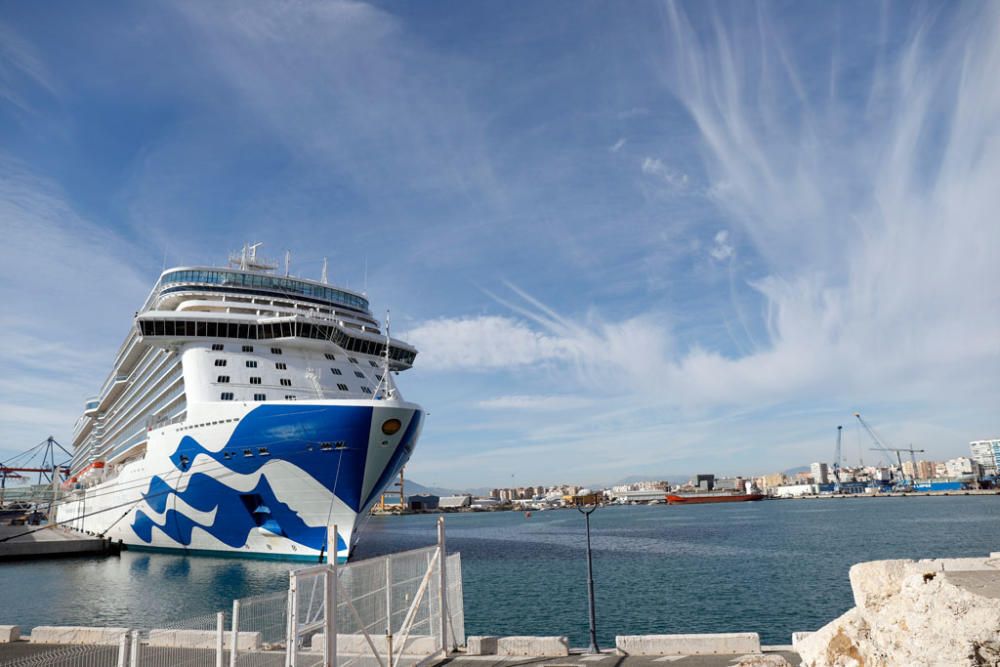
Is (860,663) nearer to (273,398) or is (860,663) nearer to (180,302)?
(273,398)

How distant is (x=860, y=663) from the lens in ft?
19.9

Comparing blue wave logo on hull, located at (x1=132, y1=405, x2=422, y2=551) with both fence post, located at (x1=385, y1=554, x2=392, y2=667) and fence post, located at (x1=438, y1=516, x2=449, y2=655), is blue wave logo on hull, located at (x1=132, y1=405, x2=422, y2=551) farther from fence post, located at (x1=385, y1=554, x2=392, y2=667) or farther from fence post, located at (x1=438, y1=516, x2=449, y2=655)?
fence post, located at (x1=385, y1=554, x2=392, y2=667)

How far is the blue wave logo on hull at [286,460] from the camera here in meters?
27.4

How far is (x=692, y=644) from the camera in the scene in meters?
10.8

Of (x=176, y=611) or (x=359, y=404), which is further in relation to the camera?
(x=359, y=404)

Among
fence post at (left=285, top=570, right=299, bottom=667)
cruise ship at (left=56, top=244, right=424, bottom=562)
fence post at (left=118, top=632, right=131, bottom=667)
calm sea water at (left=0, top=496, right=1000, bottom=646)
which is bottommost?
calm sea water at (left=0, top=496, right=1000, bottom=646)

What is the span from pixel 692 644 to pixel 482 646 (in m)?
3.76

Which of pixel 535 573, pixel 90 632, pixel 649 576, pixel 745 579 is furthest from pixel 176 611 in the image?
pixel 745 579

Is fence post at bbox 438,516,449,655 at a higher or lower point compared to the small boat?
higher

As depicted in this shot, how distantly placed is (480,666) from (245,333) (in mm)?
27177

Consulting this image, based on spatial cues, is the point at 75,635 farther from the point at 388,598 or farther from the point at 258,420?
the point at 258,420

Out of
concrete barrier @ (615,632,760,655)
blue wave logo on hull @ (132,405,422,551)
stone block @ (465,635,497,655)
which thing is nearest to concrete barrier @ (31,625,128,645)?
stone block @ (465,635,497,655)

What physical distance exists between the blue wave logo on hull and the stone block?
16.7 meters

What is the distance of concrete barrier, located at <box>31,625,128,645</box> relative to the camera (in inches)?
536
